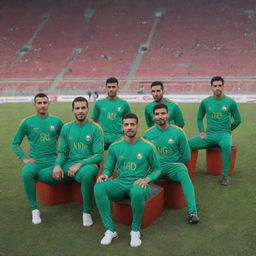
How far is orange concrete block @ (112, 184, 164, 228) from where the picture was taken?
4.69m

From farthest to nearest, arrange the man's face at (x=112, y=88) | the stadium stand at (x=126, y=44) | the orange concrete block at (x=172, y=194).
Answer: the stadium stand at (x=126, y=44) < the man's face at (x=112, y=88) < the orange concrete block at (x=172, y=194)

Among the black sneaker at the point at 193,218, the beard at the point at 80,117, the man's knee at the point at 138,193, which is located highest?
the beard at the point at 80,117

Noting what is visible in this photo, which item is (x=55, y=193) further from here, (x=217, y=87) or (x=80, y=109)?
(x=217, y=87)

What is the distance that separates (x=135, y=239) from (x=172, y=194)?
4.09 ft

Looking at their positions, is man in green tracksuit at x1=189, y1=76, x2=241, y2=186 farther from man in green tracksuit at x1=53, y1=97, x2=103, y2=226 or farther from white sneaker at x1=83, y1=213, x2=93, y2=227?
white sneaker at x1=83, y1=213, x2=93, y2=227

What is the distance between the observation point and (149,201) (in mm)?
4680

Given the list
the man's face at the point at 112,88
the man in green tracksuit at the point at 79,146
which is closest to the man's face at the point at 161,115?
the man in green tracksuit at the point at 79,146

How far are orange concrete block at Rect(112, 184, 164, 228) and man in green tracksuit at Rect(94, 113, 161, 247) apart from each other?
17 cm

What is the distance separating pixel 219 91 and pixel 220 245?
3.31 m

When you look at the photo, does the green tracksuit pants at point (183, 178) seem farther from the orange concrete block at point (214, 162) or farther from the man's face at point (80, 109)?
the orange concrete block at point (214, 162)

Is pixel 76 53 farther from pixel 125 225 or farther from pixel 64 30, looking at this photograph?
pixel 125 225

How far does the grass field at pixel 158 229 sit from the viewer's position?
13.5ft

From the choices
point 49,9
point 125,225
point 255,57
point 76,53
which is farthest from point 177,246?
point 49,9

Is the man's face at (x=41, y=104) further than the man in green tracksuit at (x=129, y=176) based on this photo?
Yes
